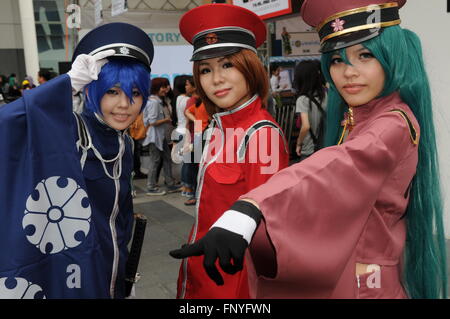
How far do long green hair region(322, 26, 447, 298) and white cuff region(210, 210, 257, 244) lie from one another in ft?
2.20

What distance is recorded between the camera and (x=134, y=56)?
173 centimetres

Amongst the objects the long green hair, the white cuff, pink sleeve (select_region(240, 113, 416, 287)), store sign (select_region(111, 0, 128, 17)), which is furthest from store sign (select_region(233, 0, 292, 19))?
the white cuff

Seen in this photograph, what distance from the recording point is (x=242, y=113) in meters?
1.75

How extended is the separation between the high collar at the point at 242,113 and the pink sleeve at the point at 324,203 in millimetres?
771

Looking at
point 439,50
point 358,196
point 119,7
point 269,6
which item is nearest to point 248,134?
point 358,196

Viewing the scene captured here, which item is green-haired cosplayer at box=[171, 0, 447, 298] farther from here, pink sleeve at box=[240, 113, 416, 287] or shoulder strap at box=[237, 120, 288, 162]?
shoulder strap at box=[237, 120, 288, 162]

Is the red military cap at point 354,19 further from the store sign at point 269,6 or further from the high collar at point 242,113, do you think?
the store sign at point 269,6

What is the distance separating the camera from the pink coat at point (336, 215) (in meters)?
0.87

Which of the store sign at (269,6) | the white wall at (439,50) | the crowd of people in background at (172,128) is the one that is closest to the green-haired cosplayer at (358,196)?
the white wall at (439,50)

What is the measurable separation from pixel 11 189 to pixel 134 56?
0.77 meters

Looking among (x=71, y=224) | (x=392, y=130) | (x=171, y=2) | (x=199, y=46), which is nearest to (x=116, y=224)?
(x=71, y=224)

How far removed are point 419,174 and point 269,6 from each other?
3.77 m
